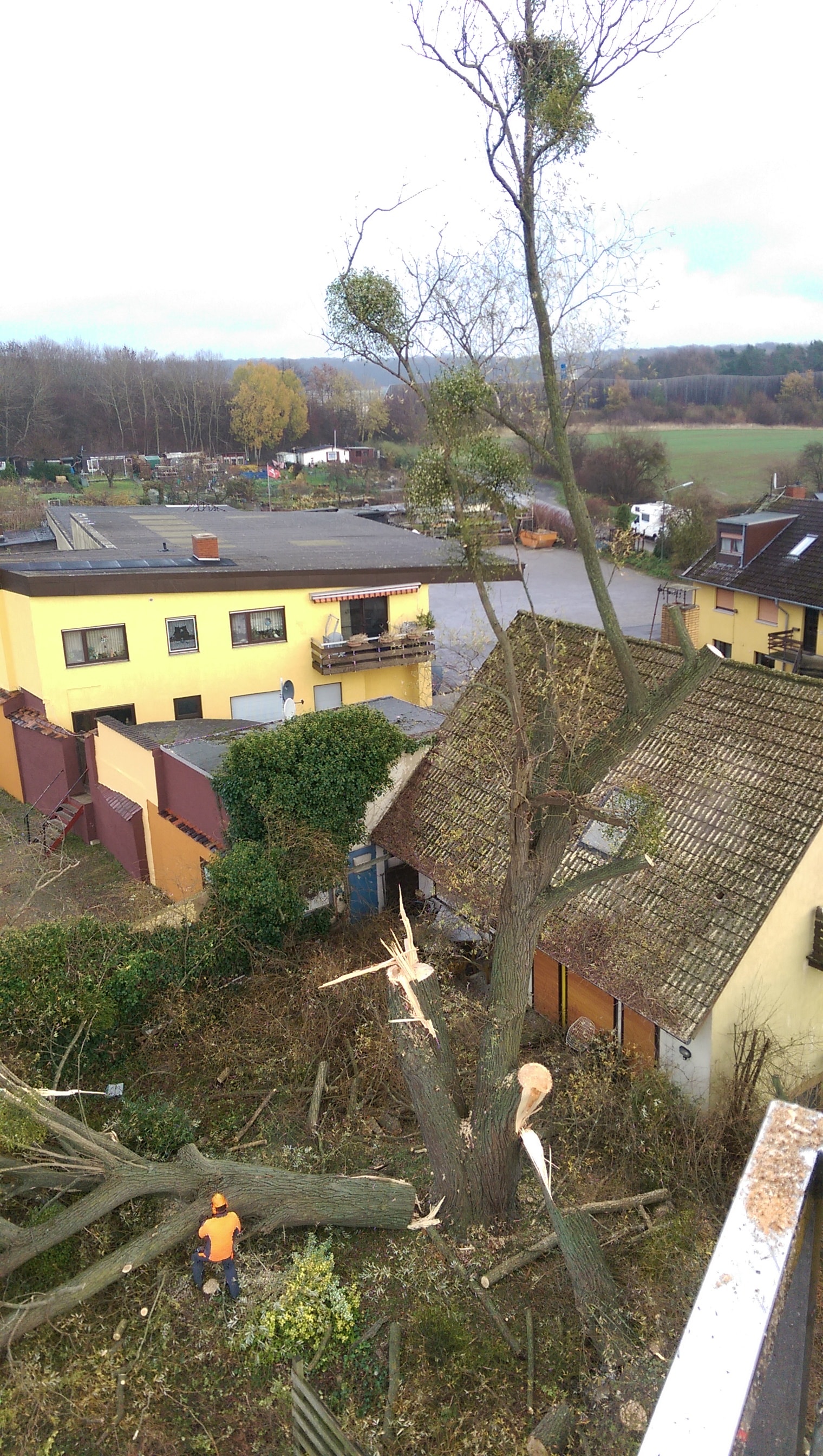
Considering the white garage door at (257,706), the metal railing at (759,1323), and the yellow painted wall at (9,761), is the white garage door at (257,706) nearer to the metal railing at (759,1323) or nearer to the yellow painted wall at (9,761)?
the yellow painted wall at (9,761)

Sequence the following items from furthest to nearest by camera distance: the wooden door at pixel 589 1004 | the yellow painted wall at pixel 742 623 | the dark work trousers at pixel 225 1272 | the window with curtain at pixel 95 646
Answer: the yellow painted wall at pixel 742 623 → the window with curtain at pixel 95 646 → the wooden door at pixel 589 1004 → the dark work trousers at pixel 225 1272

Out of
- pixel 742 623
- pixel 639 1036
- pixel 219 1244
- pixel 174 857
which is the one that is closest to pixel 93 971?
pixel 219 1244

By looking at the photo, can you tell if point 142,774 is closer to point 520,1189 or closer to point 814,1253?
point 520,1189

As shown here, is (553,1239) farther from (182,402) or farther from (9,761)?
(182,402)

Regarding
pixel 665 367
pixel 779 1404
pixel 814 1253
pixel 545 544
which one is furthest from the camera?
pixel 665 367

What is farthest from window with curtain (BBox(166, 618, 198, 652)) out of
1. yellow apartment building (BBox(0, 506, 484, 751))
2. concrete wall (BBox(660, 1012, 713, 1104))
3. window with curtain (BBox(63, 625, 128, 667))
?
concrete wall (BBox(660, 1012, 713, 1104))

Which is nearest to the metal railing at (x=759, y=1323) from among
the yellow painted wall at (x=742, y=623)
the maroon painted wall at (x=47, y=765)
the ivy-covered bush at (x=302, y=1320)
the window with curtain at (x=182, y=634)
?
the ivy-covered bush at (x=302, y=1320)

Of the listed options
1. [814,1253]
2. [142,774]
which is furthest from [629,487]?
[814,1253]
